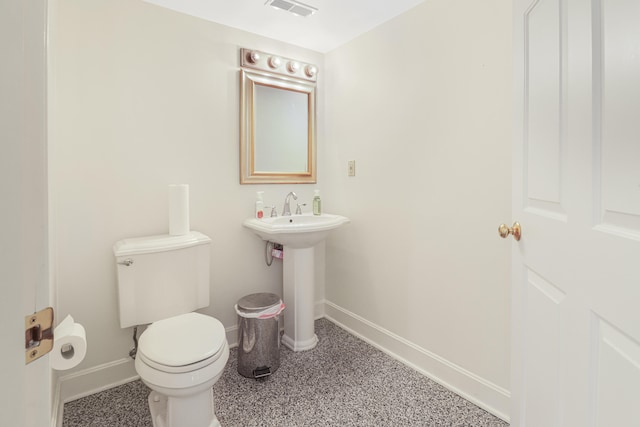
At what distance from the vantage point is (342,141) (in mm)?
2461

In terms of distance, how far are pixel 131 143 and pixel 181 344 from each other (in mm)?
1152

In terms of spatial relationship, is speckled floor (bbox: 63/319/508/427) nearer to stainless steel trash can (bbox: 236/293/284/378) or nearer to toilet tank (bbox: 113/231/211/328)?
stainless steel trash can (bbox: 236/293/284/378)

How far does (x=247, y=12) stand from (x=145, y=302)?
1.78 meters

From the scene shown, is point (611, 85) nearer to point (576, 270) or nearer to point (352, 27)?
point (576, 270)

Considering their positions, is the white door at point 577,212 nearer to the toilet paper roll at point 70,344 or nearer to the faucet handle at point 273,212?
the toilet paper roll at point 70,344

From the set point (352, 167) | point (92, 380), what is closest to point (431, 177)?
point (352, 167)

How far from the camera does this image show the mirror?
221cm

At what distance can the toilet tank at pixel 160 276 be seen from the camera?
1.61 m

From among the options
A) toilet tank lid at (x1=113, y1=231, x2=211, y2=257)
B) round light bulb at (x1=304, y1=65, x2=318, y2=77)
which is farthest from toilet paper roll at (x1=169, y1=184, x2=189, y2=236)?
round light bulb at (x1=304, y1=65, x2=318, y2=77)

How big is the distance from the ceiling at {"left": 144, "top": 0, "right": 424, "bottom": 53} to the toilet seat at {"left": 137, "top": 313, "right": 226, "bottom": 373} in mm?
1779

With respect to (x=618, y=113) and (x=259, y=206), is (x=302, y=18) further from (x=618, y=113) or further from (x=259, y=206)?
(x=618, y=113)

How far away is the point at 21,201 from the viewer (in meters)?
0.38

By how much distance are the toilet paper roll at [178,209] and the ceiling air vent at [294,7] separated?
1.18 metres

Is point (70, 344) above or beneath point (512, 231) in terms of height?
beneath
